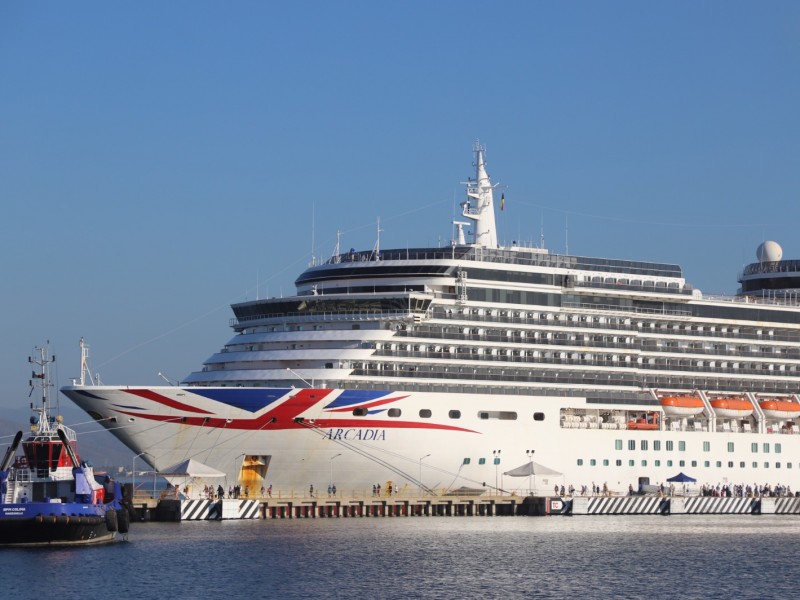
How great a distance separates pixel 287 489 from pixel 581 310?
57.4 ft

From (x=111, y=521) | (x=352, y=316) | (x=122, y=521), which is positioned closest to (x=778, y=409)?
(x=352, y=316)

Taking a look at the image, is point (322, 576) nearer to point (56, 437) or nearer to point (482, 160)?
point (56, 437)

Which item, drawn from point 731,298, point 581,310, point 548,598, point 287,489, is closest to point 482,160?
point 581,310

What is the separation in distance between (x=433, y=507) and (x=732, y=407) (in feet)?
61.3

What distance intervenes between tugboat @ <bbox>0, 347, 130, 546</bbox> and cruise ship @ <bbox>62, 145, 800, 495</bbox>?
9.22 metres

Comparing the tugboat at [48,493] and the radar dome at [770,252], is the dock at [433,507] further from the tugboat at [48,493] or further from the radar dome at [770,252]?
the radar dome at [770,252]

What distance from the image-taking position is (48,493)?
53562mm

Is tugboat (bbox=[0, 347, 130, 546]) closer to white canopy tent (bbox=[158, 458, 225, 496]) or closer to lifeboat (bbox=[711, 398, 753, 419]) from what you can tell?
white canopy tent (bbox=[158, 458, 225, 496])

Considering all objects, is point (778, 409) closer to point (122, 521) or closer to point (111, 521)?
point (122, 521)

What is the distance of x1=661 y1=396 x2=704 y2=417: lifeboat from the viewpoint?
74688mm

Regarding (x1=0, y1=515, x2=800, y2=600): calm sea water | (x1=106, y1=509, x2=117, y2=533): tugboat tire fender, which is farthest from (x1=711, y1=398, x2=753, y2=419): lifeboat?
(x1=106, y1=509, x2=117, y2=533): tugboat tire fender

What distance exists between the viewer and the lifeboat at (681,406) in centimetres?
7469

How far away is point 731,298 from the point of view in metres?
80.6

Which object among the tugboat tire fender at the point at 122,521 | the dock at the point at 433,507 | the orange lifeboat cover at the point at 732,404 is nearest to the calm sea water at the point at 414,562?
the tugboat tire fender at the point at 122,521
